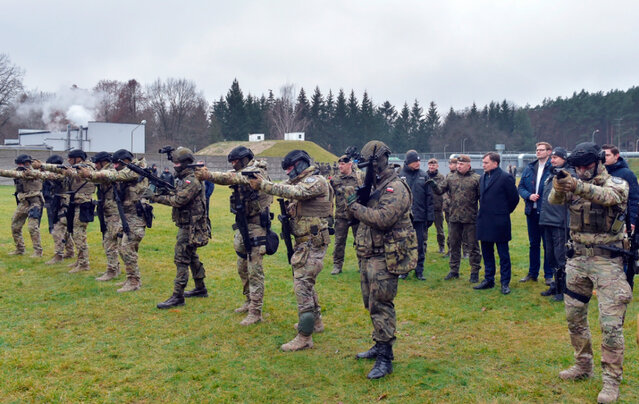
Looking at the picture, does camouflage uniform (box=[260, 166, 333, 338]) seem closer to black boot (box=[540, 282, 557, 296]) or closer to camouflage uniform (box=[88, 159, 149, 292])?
camouflage uniform (box=[88, 159, 149, 292])

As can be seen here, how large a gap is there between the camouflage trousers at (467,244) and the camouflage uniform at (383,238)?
13.9 feet

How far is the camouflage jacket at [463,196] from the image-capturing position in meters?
8.98

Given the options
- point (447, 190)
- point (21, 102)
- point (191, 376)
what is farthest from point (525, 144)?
point (191, 376)

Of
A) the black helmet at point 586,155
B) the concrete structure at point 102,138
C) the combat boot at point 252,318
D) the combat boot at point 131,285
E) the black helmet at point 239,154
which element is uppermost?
the concrete structure at point 102,138

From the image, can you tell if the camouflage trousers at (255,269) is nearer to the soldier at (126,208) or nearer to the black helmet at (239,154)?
the black helmet at (239,154)

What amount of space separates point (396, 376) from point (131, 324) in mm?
3969

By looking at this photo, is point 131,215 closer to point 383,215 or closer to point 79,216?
point 79,216

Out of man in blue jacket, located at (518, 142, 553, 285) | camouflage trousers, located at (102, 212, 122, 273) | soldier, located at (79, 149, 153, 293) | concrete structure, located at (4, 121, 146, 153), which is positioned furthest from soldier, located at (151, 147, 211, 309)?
concrete structure, located at (4, 121, 146, 153)

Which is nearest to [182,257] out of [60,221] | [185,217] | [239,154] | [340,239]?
[185,217]

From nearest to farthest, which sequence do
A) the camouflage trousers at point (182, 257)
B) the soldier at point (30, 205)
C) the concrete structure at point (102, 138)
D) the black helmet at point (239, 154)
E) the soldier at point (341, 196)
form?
the black helmet at point (239, 154)
the camouflage trousers at point (182, 257)
the soldier at point (341, 196)
the soldier at point (30, 205)
the concrete structure at point (102, 138)

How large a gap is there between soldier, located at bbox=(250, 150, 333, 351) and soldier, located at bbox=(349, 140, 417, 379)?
93 centimetres

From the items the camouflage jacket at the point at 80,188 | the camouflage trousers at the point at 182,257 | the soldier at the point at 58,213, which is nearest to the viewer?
the camouflage trousers at the point at 182,257

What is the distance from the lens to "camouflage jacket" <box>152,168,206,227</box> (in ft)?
24.3

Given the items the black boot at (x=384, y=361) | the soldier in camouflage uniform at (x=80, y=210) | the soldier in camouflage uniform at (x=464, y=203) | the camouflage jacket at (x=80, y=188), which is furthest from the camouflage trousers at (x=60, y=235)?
the black boot at (x=384, y=361)
